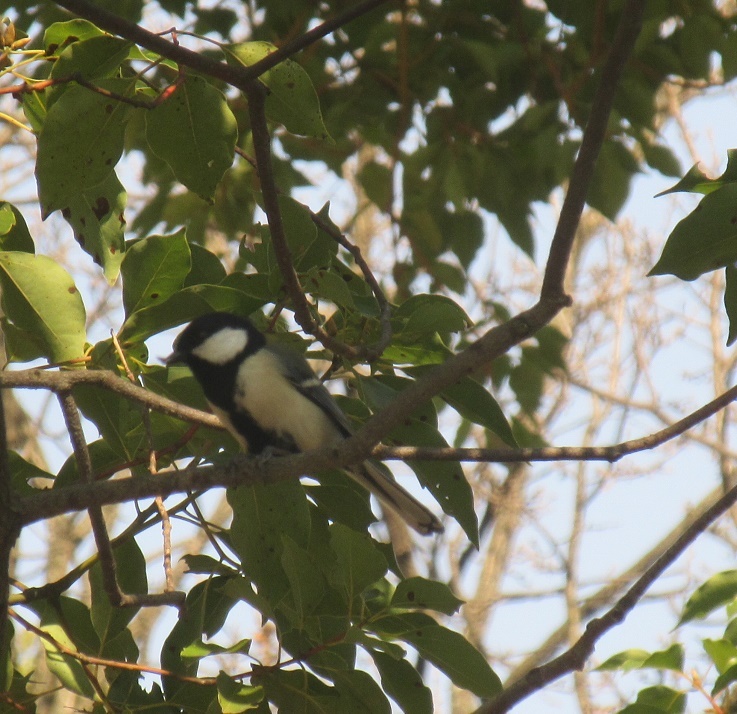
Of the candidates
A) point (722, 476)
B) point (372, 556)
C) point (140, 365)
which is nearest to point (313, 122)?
point (140, 365)

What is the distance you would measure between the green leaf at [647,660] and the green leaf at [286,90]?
4.50 feet

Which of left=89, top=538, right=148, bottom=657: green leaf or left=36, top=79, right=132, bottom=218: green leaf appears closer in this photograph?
left=36, top=79, right=132, bottom=218: green leaf

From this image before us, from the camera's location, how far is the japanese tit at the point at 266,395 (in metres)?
2.91

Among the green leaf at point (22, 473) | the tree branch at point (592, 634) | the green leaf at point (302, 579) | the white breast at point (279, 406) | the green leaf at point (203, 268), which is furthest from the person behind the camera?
the white breast at point (279, 406)

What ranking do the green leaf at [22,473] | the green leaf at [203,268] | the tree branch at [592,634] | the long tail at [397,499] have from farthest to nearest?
the long tail at [397,499] < the green leaf at [203,268] < the green leaf at [22,473] < the tree branch at [592,634]

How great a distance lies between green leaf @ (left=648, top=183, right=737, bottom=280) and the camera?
5.45ft

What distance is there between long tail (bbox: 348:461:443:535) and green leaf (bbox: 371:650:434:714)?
89 centimetres

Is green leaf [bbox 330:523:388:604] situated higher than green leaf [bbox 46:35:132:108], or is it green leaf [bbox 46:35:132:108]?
green leaf [bbox 46:35:132:108]

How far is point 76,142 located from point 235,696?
1090 mm

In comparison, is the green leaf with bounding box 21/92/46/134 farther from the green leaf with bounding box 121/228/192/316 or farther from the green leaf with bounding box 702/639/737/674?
the green leaf with bounding box 702/639/737/674

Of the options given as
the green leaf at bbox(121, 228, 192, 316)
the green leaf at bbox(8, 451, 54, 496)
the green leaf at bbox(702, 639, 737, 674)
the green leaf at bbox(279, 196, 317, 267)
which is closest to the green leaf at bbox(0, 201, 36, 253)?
the green leaf at bbox(121, 228, 192, 316)

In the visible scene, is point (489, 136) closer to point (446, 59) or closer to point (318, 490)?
point (446, 59)

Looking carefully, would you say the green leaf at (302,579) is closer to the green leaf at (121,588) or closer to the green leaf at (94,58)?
the green leaf at (121,588)

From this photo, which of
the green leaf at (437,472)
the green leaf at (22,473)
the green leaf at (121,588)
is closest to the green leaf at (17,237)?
the green leaf at (22,473)
